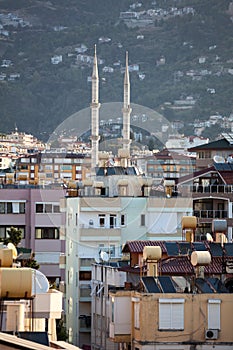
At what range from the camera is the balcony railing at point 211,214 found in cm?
5212

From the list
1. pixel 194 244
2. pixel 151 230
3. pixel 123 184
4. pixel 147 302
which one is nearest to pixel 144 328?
pixel 147 302

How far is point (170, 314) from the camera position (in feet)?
81.3

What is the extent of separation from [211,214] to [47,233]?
513 cm

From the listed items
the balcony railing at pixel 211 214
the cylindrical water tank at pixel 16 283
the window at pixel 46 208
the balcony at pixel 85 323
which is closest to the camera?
the cylindrical water tank at pixel 16 283

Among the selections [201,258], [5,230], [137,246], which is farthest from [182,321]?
[5,230]

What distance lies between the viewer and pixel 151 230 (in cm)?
4547

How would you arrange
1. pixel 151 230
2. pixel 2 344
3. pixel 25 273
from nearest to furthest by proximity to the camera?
pixel 2 344 < pixel 25 273 < pixel 151 230

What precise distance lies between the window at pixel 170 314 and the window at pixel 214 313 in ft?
1.49

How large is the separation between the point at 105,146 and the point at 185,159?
41546 millimetres

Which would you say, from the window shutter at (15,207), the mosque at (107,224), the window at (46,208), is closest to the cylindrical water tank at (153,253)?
the mosque at (107,224)

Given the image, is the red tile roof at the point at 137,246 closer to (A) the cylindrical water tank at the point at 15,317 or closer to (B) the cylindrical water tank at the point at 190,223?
(B) the cylindrical water tank at the point at 190,223

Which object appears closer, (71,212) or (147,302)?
(147,302)

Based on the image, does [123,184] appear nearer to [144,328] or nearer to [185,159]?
[144,328]

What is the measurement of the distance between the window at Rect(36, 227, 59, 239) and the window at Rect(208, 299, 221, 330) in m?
27.7
